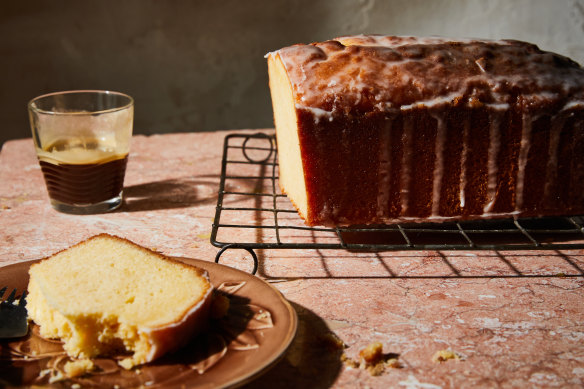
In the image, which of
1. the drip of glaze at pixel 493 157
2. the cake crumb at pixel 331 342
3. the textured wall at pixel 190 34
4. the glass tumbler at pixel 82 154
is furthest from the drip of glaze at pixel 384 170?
the textured wall at pixel 190 34

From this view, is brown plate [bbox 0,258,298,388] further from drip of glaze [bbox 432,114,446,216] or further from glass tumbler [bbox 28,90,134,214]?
glass tumbler [bbox 28,90,134,214]

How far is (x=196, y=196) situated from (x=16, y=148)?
87cm

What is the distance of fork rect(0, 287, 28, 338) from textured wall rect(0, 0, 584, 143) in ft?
8.49

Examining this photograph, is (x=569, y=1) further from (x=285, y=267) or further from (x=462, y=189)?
→ (x=285, y=267)

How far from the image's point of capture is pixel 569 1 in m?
3.25

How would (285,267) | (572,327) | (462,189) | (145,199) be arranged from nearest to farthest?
1. (572,327)
2. (285,267)
3. (462,189)
4. (145,199)

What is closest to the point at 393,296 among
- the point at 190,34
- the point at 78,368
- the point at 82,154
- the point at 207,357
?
the point at 207,357

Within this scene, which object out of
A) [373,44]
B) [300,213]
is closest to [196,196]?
[300,213]

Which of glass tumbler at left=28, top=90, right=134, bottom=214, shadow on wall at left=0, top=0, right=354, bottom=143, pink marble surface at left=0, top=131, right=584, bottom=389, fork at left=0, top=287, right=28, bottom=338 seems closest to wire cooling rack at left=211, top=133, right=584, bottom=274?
pink marble surface at left=0, top=131, right=584, bottom=389

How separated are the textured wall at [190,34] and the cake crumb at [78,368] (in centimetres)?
275

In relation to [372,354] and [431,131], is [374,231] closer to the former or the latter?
[431,131]

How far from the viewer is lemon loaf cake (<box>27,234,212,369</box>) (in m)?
0.90

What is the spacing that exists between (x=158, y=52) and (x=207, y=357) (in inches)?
110

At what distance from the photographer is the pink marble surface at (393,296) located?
0.96 meters
